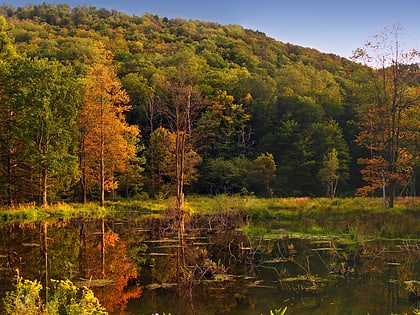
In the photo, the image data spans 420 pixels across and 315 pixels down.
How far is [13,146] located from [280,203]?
18.7m

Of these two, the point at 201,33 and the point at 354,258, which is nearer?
the point at 354,258

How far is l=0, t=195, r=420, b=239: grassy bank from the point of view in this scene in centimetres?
2312

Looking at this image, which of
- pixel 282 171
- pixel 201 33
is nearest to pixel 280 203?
pixel 282 171

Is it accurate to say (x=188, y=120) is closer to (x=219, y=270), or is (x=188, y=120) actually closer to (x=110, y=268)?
(x=110, y=268)

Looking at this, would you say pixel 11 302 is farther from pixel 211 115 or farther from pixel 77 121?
pixel 211 115

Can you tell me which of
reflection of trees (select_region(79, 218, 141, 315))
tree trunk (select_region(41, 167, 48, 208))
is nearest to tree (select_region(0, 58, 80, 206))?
tree trunk (select_region(41, 167, 48, 208))

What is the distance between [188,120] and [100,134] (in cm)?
688

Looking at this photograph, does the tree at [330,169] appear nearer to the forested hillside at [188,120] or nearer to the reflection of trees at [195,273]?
the forested hillside at [188,120]

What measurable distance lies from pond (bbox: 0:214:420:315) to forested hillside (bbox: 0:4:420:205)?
36.2 ft

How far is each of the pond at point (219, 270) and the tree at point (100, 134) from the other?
44.5ft

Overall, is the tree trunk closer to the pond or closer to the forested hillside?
the forested hillside

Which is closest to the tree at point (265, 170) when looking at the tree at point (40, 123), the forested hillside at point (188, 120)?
the forested hillside at point (188, 120)

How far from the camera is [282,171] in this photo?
158ft

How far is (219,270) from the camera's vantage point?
1529 cm
